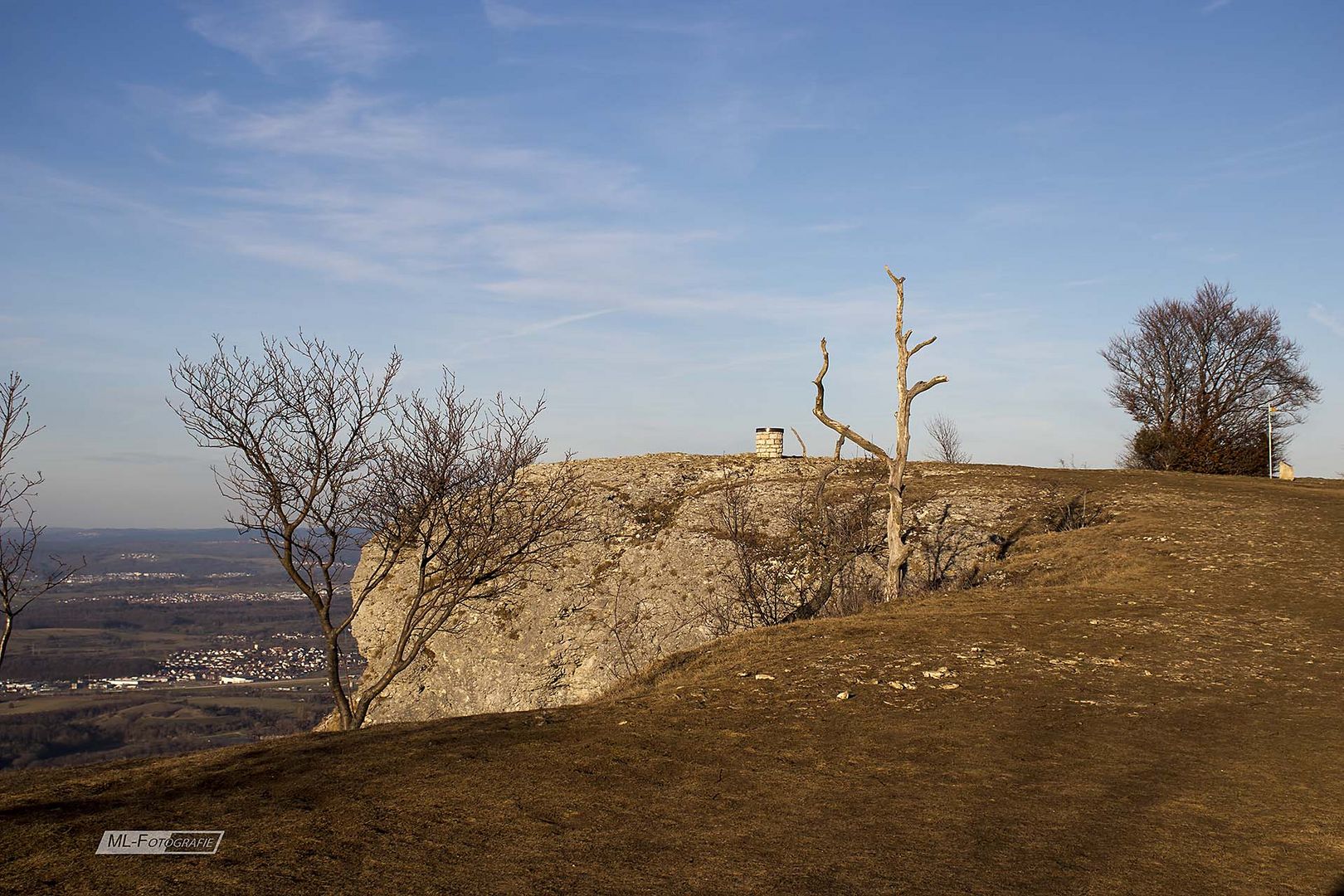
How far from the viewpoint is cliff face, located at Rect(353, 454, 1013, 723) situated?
22688 millimetres

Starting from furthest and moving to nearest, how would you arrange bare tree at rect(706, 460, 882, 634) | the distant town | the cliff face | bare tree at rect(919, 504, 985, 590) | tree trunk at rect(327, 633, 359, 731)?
1. the distant town
2. the cliff face
3. bare tree at rect(706, 460, 882, 634)
4. bare tree at rect(919, 504, 985, 590)
5. tree trunk at rect(327, 633, 359, 731)

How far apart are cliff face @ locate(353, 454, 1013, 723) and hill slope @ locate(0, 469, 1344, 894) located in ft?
32.0

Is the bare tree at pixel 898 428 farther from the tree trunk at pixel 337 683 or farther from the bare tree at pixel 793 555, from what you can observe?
the tree trunk at pixel 337 683

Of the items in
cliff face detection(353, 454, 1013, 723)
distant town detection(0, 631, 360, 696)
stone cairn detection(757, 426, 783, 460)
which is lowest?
distant town detection(0, 631, 360, 696)

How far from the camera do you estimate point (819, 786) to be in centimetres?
735

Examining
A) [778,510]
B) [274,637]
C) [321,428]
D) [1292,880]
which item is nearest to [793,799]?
[1292,880]

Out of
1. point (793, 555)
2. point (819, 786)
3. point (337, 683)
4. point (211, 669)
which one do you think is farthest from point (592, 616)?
point (211, 669)

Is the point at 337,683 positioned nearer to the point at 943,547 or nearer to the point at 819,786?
the point at 819,786

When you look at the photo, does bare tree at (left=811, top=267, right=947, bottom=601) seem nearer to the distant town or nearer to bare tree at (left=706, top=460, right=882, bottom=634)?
bare tree at (left=706, top=460, right=882, bottom=634)

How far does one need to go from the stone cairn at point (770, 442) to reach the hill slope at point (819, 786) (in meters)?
19.2

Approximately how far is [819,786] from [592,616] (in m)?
16.8

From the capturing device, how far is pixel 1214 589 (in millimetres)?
15898

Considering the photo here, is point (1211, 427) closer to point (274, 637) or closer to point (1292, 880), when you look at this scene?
point (1292, 880)

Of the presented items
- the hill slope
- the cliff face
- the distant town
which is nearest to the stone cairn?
the cliff face
